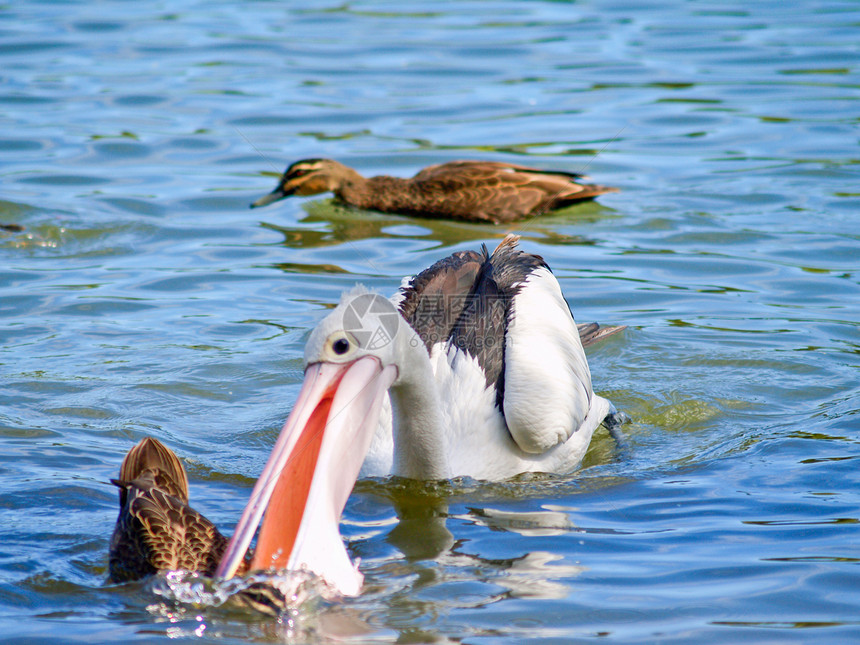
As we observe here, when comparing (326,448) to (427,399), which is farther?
(427,399)

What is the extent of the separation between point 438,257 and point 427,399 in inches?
143

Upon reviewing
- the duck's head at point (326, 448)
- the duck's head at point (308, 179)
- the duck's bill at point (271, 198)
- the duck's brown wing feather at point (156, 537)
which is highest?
the duck's head at point (308, 179)

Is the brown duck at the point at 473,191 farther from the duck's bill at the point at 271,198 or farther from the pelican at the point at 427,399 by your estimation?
the pelican at the point at 427,399

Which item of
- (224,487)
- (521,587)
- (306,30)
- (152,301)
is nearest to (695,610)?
(521,587)

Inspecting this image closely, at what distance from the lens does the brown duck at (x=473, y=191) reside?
827 cm

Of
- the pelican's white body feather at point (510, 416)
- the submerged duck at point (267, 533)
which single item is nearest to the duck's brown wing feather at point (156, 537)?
the submerged duck at point (267, 533)

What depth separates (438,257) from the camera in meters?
7.71

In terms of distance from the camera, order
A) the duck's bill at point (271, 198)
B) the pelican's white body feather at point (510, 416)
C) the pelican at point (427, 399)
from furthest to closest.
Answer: the duck's bill at point (271, 198) → the pelican's white body feather at point (510, 416) → the pelican at point (427, 399)

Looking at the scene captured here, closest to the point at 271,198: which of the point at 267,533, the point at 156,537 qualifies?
the point at 156,537

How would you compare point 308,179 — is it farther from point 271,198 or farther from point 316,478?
point 316,478

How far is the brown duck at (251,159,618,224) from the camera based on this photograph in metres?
8.27

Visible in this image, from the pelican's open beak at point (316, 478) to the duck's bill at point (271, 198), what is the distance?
205 inches

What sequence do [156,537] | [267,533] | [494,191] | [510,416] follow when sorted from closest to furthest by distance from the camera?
[267,533], [156,537], [510,416], [494,191]

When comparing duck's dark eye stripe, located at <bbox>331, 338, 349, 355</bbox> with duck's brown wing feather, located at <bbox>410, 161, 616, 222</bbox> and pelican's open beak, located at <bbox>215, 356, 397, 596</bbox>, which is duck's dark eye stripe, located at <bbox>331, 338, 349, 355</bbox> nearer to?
pelican's open beak, located at <bbox>215, 356, 397, 596</bbox>
